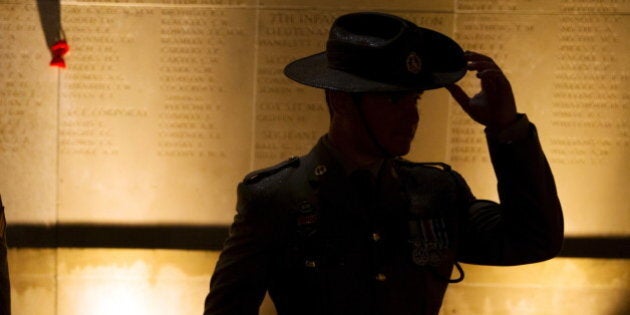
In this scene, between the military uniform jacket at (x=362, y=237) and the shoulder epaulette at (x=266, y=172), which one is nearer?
the military uniform jacket at (x=362, y=237)

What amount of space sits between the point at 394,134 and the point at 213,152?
2.10 metres

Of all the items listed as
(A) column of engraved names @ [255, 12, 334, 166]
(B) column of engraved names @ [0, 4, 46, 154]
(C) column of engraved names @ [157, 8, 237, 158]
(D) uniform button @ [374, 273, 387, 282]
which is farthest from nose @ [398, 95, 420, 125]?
(B) column of engraved names @ [0, 4, 46, 154]

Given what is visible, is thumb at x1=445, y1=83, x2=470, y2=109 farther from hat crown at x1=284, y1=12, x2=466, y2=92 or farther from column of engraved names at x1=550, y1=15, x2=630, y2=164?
column of engraved names at x1=550, y1=15, x2=630, y2=164

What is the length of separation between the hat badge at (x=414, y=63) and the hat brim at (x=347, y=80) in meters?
0.03

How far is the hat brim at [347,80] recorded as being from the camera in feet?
4.31

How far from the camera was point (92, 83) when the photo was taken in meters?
3.32

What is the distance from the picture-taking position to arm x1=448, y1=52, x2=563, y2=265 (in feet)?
4.25

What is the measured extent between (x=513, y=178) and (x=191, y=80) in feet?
7.51

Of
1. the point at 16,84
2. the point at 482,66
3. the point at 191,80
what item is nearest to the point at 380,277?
the point at 482,66

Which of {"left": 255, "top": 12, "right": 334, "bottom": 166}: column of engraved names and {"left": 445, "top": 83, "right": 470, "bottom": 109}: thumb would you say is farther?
{"left": 255, "top": 12, "right": 334, "bottom": 166}: column of engraved names

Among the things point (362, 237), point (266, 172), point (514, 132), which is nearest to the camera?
point (514, 132)

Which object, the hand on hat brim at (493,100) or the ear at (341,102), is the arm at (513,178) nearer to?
the hand on hat brim at (493,100)

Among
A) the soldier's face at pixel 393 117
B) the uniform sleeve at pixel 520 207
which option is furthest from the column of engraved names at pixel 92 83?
the uniform sleeve at pixel 520 207

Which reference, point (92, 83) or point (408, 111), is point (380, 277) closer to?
point (408, 111)
